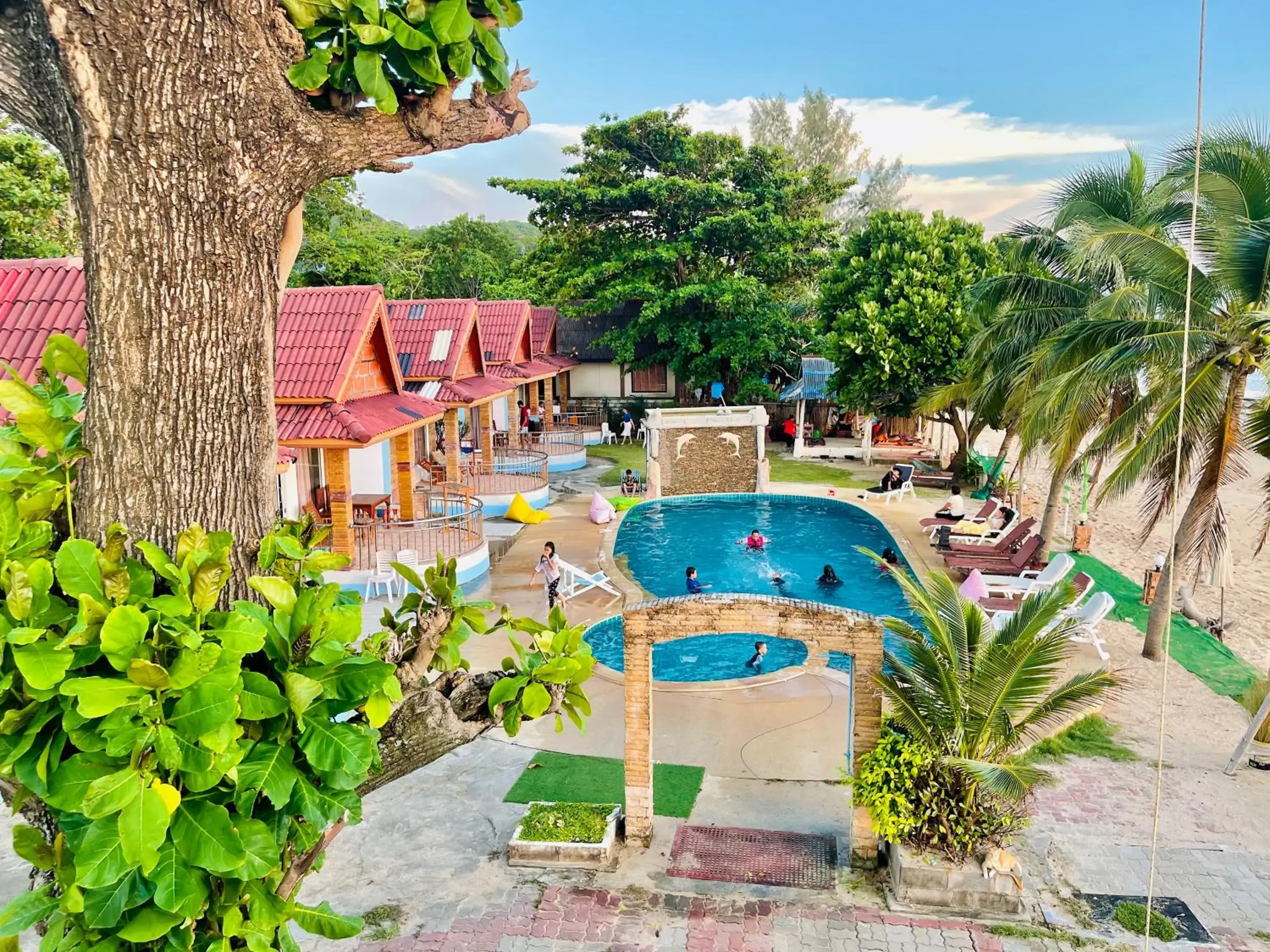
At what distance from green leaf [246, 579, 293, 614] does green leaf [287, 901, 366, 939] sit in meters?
1.32

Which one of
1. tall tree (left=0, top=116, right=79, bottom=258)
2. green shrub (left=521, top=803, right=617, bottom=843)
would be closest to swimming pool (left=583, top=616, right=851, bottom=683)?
green shrub (left=521, top=803, right=617, bottom=843)

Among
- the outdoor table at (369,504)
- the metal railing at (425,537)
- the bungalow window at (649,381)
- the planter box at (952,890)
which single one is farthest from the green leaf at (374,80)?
the bungalow window at (649,381)

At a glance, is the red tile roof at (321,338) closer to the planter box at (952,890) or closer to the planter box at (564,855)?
the planter box at (564,855)

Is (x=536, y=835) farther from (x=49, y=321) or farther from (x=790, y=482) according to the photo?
(x=790, y=482)

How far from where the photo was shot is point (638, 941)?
718 cm

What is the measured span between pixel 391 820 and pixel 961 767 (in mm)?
5554

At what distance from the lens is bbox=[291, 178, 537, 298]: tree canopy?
109ft

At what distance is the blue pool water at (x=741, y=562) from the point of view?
14.8 m

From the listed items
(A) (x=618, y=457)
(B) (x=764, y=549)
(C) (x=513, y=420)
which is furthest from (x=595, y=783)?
(C) (x=513, y=420)

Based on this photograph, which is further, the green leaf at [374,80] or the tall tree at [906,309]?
the tall tree at [906,309]

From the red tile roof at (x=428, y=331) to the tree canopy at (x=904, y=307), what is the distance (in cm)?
1127

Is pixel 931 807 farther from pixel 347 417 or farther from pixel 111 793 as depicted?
pixel 347 417

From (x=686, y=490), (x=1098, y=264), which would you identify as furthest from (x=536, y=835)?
(x=686, y=490)

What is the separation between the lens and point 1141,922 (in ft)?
24.0
